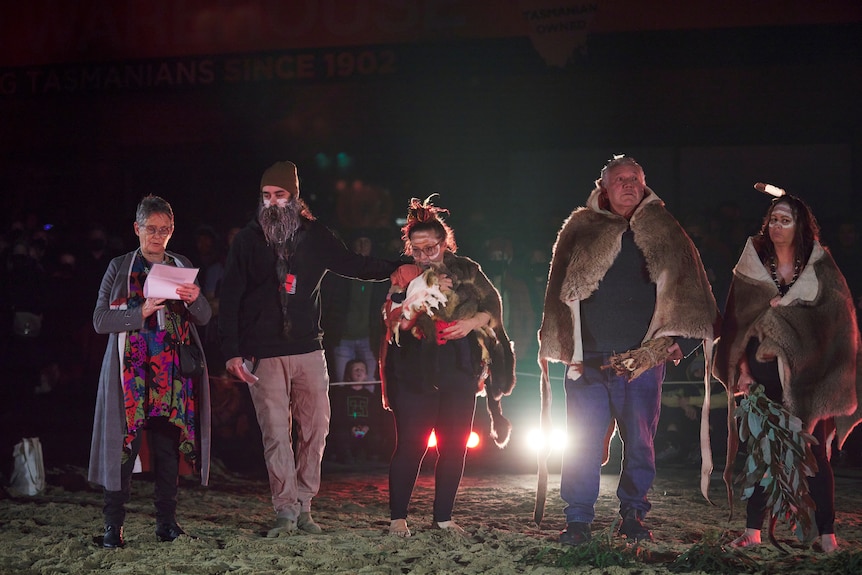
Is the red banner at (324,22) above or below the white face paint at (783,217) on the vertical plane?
above

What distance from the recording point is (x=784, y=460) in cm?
548

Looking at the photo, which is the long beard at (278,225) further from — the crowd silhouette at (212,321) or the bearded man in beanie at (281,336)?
the crowd silhouette at (212,321)

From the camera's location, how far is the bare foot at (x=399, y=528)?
6.06m

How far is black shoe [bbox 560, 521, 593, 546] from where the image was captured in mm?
5711

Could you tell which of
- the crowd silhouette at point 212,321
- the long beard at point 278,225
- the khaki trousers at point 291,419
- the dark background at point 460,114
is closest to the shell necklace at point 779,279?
the khaki trousers at point 291,419

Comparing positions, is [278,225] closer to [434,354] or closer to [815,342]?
[434,354]

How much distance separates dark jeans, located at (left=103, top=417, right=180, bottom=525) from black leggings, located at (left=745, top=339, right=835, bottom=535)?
325 cm

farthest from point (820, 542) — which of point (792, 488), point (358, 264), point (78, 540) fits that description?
point (78, 540)

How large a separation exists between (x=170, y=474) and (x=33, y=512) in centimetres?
154

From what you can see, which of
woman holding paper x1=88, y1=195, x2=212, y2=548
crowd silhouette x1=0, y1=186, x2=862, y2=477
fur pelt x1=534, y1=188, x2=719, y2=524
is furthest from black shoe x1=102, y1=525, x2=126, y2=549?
crowd silhouette x1=0, y1=186, x2=862, y2=477

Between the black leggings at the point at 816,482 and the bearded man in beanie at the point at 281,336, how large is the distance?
2.27m

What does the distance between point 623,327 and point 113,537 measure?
3077 millimetres

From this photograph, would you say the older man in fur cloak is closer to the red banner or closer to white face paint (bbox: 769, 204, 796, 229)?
white face paint (bbox: 769, 204, 796, 229)

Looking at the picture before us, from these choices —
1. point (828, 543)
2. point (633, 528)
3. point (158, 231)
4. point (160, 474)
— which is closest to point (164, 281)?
point (158, 231)
